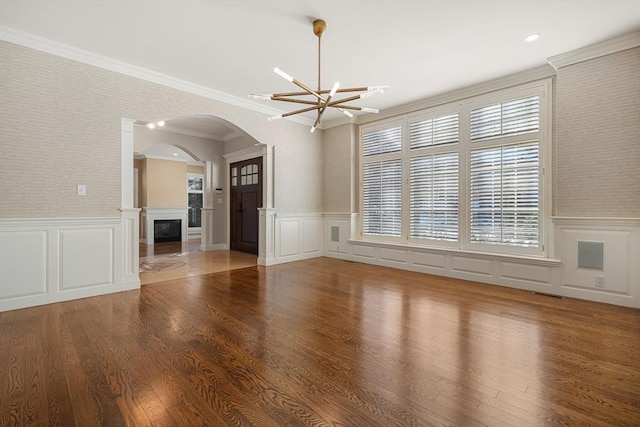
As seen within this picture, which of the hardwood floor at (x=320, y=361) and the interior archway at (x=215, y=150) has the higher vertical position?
the interior archway at (x=215, y=150)

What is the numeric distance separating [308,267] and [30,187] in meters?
4.02

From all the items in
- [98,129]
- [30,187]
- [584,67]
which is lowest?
[30,187]

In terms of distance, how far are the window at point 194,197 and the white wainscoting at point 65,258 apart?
719cm

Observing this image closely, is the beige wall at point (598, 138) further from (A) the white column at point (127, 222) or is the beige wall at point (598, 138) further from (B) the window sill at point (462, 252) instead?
(A) the white column at point (127, 222)

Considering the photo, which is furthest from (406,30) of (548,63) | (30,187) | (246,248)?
(246,248)

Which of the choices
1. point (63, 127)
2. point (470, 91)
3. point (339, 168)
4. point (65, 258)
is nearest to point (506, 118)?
point (470, 91)

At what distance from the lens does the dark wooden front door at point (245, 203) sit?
7145mm

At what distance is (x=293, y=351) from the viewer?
90.1 inches

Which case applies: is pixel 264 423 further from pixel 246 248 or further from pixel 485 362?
pixel 246 248

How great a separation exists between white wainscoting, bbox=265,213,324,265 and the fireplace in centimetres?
544

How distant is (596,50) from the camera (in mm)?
3471

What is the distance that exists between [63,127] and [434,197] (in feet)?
17.7

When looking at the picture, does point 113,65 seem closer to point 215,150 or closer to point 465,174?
point 215,150

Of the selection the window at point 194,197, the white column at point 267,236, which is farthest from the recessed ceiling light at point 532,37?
the window at point 194,197
